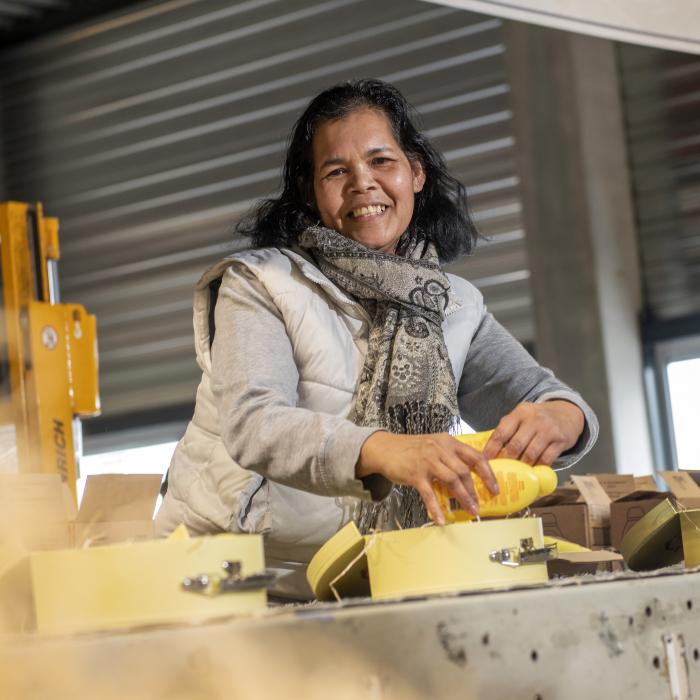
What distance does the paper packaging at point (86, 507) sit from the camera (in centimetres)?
137

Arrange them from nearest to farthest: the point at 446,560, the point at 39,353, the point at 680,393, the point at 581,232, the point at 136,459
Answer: the point at 446,560, the point at 39,353, the point at 581,232, the point at 680,393, the point at 136,459

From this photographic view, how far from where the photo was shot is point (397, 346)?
165 cm

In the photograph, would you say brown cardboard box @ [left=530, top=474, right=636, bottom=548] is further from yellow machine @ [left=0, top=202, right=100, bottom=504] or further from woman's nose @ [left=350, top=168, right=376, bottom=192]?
yellow machine @ [left=0, top=202, right=100, bottom=504]

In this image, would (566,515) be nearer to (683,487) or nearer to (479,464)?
(683,487)

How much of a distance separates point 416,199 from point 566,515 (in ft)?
2.01

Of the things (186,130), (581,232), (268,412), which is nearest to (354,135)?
(268,412)

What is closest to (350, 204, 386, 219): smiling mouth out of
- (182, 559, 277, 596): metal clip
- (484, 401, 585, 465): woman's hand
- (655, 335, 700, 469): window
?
(484, 401, 585, 465): woman's hand

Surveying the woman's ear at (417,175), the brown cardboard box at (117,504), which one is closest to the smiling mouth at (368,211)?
the woman's ear at (417,175)

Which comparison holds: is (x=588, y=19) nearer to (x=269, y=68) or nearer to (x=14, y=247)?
(x=14, y=247)

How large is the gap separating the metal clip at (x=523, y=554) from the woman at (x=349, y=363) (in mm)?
70

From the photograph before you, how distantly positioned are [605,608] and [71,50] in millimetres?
6978

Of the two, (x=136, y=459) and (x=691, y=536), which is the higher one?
(x=136, y=459)

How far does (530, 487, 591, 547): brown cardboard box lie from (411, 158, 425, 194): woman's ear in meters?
0.57

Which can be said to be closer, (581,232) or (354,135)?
(354,135)
